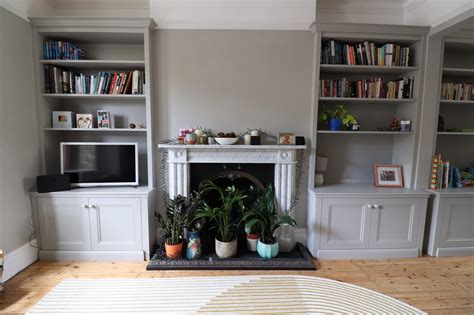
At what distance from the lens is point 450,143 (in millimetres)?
2881

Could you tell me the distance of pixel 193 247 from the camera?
2412 mm

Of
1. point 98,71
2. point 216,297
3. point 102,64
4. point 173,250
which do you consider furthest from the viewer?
point 98,71

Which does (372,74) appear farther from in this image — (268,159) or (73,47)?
(73,47)

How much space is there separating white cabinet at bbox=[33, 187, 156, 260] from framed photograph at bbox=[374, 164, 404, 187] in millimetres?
2520

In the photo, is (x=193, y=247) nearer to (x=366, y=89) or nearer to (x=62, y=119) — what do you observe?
(x=62, y=119)

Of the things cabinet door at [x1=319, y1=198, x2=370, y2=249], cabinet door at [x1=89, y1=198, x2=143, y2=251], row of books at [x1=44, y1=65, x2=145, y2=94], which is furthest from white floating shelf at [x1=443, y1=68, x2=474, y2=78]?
cabinet door at [x1=89, y1=198, x2=143, y2=251]

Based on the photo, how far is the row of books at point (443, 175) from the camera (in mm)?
2586

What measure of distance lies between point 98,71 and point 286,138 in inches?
88.2

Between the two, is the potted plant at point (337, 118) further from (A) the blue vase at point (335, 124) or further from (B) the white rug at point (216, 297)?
(B) the white rug at point (216, 297)

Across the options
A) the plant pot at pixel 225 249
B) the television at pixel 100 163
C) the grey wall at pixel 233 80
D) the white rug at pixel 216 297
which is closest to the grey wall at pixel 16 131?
the television at pixel 100 163

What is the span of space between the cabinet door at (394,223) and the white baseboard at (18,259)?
3.46 m

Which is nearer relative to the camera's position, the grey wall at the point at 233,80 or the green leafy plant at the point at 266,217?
the green leafy plant at the point at 266,217

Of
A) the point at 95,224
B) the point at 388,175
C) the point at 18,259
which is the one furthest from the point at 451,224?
the point at 18,259

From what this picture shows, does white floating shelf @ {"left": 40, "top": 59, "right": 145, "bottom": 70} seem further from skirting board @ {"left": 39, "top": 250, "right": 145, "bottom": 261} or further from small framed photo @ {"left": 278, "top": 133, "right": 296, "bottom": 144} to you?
skirting board @ {"left": 39, "top": 250, "right": 145, "bottom": 261}
